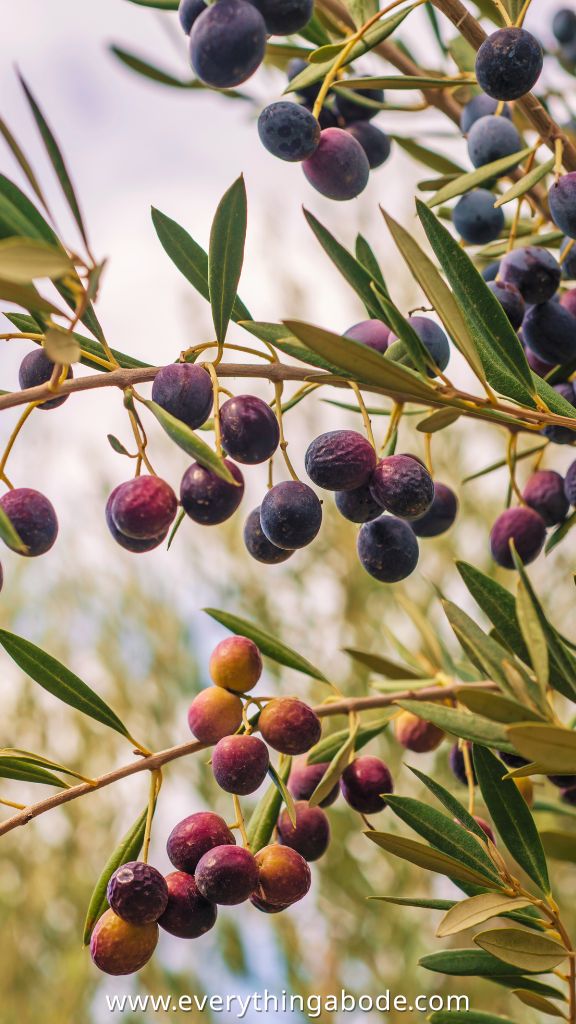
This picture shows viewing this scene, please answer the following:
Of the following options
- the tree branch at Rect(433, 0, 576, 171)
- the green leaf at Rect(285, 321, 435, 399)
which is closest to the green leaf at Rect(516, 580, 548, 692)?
the green leaf at Rect(285, 321, 435, 399)

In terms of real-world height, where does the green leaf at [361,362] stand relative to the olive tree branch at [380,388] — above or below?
below

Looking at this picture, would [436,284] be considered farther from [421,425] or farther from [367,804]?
[367,804]

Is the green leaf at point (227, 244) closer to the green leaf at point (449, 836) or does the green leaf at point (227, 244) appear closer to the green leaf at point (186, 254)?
the green leaf at point (186, 254)

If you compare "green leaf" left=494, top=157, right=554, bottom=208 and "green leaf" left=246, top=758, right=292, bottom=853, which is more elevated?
"green leaf" left=494, top=157, right=554, bottom=208

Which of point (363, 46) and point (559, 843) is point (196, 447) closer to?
point (363, 46)

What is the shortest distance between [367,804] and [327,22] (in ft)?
2.01

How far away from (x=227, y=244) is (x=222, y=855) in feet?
1.14

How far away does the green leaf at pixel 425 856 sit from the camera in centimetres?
53

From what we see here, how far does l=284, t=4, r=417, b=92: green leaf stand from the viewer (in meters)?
0.59

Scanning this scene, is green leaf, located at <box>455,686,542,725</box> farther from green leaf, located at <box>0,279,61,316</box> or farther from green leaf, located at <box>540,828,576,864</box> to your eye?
green leaf, located at <box>540,828,576,864</box>

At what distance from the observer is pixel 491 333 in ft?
1.85

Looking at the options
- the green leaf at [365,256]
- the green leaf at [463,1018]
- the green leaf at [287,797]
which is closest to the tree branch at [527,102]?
the green leaf at [365,256]

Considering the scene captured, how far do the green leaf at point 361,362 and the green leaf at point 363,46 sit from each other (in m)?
0.23

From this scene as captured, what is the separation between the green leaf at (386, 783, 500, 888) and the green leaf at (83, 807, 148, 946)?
0.55 ft
